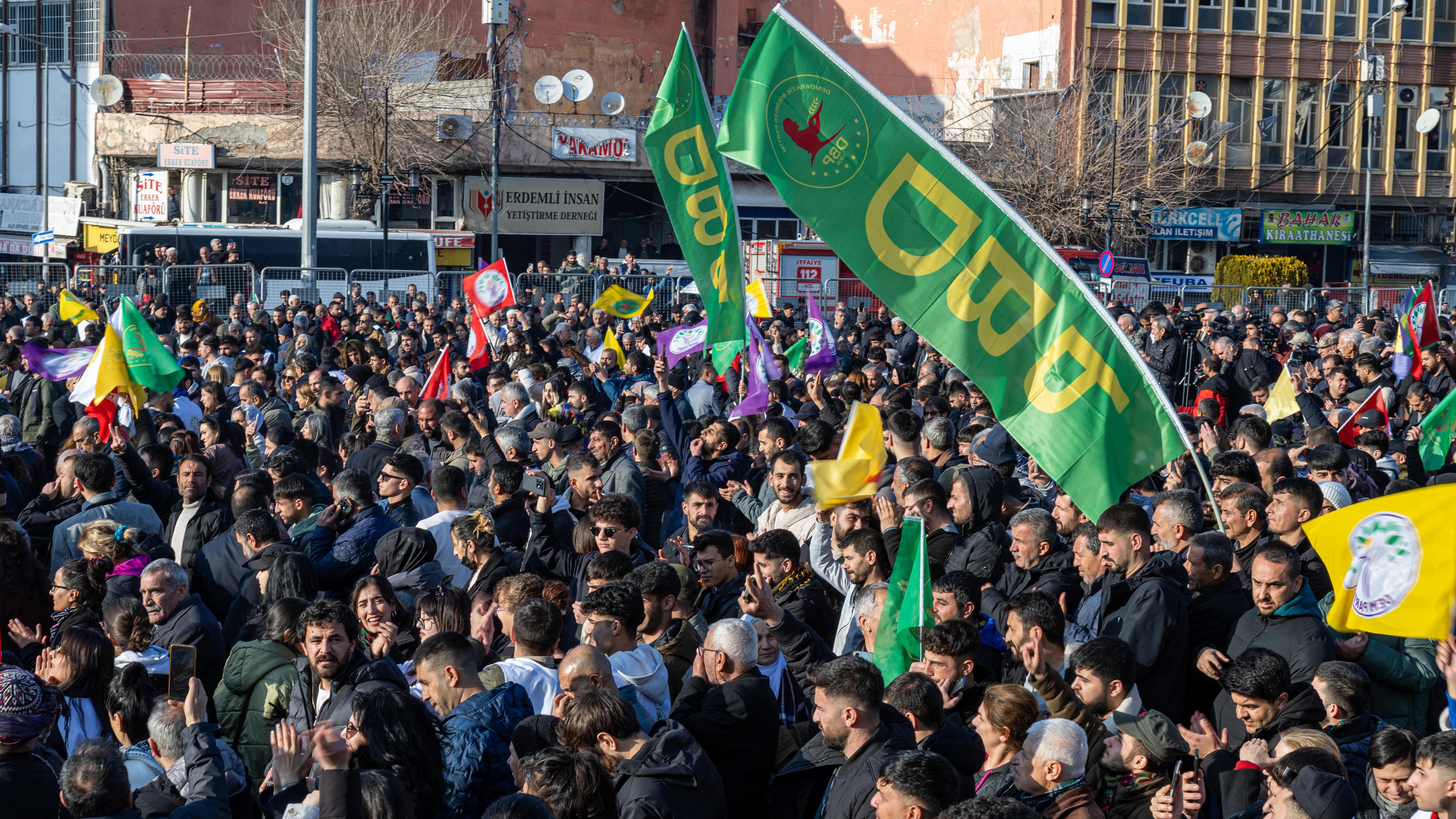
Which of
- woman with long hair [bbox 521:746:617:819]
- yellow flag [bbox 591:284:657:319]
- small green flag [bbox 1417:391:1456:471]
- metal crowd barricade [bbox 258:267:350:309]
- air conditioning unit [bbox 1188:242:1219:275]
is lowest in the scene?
woman with long hair [bbox 521:746:617:819]

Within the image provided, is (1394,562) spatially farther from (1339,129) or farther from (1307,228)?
(1339,129)

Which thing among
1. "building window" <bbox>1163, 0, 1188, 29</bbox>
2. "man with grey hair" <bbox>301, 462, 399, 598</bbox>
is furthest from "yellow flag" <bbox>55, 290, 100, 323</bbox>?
"building window" <bbox>1163, 0, 1188, 29</bbox>

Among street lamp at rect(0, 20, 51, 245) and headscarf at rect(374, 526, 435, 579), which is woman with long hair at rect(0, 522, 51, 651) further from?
street lamp at rect(0, 20, 51, 245)

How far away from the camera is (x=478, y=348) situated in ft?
47.6

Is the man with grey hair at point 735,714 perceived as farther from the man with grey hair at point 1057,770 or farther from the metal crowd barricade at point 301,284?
the metal crowd barricade at point 301,284

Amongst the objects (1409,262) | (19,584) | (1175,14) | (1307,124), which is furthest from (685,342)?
(1409,262)

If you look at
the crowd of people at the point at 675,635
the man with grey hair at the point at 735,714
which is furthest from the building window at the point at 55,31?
the man with grey hair at the point at 735,714

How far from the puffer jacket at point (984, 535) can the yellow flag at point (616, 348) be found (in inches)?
285

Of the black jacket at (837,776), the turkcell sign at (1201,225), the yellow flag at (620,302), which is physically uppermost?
the turkcell sign at (1201,225)

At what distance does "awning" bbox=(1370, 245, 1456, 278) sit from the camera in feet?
141

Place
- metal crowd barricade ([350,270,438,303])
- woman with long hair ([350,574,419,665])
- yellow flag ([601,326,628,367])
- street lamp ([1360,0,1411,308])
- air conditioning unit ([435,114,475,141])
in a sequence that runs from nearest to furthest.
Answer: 1. woman with long hair ([350,574,419,665])
2. yellow flag ([601,326,628,367])
3. metal crowd barricade ([350,270,438,303])
4. street lamp ([1360,0,1411,308])
5. air conditioning unit ([435,114,475,141])

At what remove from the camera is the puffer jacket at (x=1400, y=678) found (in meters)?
5.71

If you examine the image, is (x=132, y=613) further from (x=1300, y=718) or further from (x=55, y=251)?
(x=55, y=251)

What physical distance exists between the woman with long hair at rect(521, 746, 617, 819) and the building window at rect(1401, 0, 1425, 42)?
1827 inches
